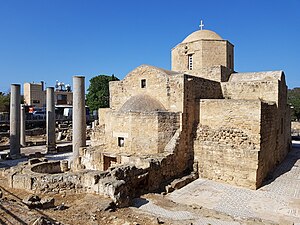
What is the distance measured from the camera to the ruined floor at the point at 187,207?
5.92 metres

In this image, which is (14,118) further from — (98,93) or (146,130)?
(98,93)

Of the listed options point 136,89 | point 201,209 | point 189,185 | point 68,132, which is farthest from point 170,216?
point 68,132

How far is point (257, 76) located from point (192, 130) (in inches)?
257

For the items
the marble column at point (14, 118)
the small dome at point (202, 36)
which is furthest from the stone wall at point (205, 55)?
the marble column at point (14, 118)

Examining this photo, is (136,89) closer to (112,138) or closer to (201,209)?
(112,138)

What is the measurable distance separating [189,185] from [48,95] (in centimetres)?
1298

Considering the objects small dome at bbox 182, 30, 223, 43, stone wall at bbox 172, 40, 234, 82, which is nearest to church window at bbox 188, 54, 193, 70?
stone wall at bbox 172, 40, 234, 82

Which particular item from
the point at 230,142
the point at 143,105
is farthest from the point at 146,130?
the point at 230,142

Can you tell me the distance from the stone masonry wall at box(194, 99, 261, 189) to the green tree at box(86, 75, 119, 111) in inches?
1104

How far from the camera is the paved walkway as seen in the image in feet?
25.1

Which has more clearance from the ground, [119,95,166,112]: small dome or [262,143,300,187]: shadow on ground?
[119,95,166,112]: small dome

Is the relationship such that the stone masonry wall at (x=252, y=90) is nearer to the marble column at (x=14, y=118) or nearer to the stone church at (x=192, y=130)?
the stone church at (x=192, y=130)

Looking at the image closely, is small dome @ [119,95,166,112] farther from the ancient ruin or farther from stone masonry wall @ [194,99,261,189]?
stone masonry wall @ [194,99,261,189]

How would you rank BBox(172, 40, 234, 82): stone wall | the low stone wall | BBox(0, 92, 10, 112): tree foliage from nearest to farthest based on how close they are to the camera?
the low stone wall → BBox(172, 40, 234, 82): stone wall → BBox(0, 92, 10, 112): tree foliage
